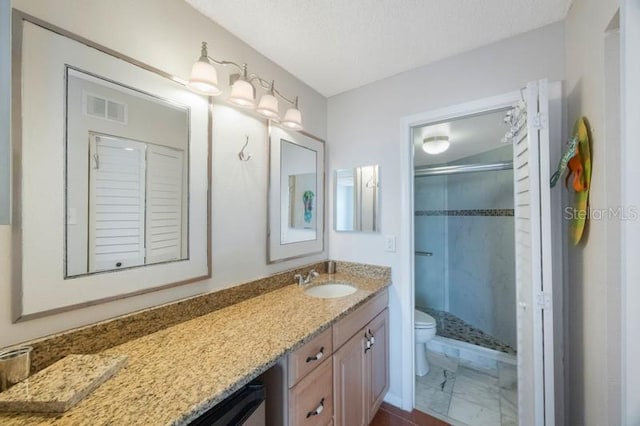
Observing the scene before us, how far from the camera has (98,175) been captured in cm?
92

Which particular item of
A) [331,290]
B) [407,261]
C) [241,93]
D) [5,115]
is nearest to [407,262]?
[407,261]

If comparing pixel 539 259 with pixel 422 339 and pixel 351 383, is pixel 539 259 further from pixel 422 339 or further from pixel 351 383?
pixel 422 339

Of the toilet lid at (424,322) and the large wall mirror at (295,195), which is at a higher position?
the large wall mirror at (295,195)

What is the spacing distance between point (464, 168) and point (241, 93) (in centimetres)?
224

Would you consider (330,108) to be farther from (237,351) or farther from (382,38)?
(237,351)

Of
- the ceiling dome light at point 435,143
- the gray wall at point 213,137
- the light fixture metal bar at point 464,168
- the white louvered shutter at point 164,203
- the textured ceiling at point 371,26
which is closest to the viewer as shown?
the gray wall at point 213,137

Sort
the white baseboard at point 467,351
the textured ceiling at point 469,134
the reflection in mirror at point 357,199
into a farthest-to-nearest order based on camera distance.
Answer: the white baseboard at point 467,351, the textured ceiling at point 469,134, the reflection in mirror at point 357,199

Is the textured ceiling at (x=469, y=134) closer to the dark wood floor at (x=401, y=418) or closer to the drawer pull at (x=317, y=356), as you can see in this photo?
the drawer pull at (x=317, y=356)

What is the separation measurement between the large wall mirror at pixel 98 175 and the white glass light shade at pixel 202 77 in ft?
0.38

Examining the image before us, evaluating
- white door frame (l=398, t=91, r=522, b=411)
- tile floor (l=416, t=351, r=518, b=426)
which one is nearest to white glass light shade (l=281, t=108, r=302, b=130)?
white door frame (l=398, t=91, r=522, b=411)

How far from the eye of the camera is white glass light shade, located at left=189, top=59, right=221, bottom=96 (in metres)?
1.09

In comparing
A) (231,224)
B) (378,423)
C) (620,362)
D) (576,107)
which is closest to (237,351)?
(231,224)

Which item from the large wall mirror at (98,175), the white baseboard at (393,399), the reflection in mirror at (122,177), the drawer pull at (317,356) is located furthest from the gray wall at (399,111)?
the reflection in mirror at (122,177)

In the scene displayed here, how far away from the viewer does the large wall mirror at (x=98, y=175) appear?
2.55 ft
